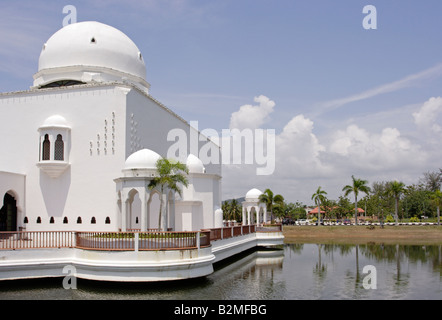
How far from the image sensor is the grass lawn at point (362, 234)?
145ft

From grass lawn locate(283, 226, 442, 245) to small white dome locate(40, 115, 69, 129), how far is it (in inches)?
1100

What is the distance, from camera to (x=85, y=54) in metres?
27.0

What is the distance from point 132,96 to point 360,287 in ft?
53.2

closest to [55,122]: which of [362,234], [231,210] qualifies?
[362,234]

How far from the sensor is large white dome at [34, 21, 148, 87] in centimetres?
2702

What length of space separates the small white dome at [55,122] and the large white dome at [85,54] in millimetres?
3515

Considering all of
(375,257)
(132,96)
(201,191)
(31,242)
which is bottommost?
(375,257)

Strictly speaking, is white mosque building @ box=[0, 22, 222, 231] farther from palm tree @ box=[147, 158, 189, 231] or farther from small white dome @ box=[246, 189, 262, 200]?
small white dome @ box=[246, 189, 262, 200]

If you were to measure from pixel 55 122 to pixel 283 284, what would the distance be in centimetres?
1573

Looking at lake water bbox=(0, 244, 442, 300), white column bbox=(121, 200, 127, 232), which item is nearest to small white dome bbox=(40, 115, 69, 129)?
white column bbox=(121, 200, 127, 232)
